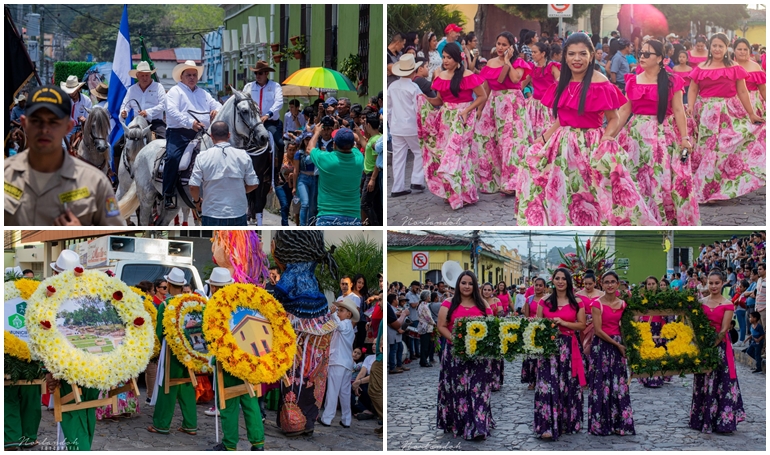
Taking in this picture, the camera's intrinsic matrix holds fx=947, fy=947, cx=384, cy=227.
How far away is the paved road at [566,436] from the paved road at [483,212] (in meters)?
2.02

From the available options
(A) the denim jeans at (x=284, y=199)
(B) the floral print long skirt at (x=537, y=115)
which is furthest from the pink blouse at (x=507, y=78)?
(A) the denim jeans at (x=284, y=199)

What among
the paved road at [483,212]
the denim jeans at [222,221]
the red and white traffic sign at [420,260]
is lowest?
the red and white traffic sign at [420,260]

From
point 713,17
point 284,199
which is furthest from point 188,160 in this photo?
point 713,17

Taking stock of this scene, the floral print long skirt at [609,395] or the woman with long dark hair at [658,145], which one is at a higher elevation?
the woman with long dark hair at [658,145]

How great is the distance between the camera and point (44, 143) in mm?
6281

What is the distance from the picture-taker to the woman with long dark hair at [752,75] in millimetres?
11406

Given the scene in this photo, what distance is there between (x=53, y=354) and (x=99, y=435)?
7.28 feet

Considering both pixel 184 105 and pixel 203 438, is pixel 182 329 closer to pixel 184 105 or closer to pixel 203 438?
A: pixel 203 438

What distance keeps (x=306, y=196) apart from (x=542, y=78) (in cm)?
323

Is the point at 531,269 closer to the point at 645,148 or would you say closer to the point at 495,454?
the point at 645,148

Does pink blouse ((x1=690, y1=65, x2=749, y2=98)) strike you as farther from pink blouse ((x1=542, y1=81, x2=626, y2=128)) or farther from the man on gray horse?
the man on gray horse

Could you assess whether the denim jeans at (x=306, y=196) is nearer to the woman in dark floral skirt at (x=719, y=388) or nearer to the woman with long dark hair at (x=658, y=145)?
the woman with long dark hair at (x=658, y=145)

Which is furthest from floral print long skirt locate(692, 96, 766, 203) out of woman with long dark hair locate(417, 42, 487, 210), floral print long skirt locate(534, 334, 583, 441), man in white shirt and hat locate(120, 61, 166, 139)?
man in white shirt and hat locate(120, 61, 166, 139)

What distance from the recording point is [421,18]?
1301 centimetres
